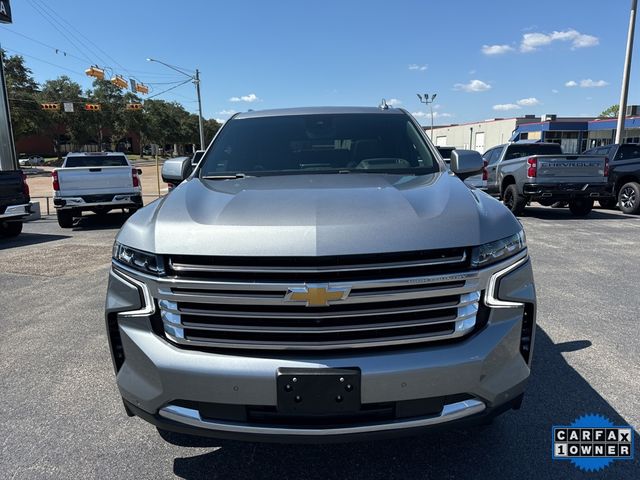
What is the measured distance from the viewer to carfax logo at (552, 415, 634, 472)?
98.2 inches

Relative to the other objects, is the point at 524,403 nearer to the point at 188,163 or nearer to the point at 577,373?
the point at 577,373

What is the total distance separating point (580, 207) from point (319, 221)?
13038 millimetres

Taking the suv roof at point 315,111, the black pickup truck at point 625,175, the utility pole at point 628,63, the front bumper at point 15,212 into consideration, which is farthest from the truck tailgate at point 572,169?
the front bumper at point 15,212

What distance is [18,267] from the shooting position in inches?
286

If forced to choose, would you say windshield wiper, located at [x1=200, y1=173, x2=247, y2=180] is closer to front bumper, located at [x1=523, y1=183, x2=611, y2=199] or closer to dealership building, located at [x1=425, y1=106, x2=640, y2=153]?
front bumper, located at [x1=523, y1=183, x2=611, y2=199]

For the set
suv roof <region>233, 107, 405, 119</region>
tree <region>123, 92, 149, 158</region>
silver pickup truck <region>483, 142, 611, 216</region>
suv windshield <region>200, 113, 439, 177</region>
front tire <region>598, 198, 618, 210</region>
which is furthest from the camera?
tree <region>123, 92, 149, 158</region>

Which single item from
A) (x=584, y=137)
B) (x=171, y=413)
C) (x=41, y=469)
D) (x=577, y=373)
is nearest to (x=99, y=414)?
(x=41, y=469)

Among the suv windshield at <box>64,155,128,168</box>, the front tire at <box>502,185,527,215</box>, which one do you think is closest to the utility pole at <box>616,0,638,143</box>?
the front tire at <box>502,185,527,215</box>

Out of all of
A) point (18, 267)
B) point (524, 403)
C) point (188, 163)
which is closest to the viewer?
point (524, 403)

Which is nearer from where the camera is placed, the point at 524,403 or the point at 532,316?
the point at 532,316

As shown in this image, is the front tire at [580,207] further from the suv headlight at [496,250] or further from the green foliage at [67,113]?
the green foliage at [67,113]

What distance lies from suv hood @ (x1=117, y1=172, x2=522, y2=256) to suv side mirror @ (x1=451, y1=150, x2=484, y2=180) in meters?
0.94

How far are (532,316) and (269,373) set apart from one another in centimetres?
122

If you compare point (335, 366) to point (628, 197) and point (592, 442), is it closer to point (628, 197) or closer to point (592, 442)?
point (592, 442)
